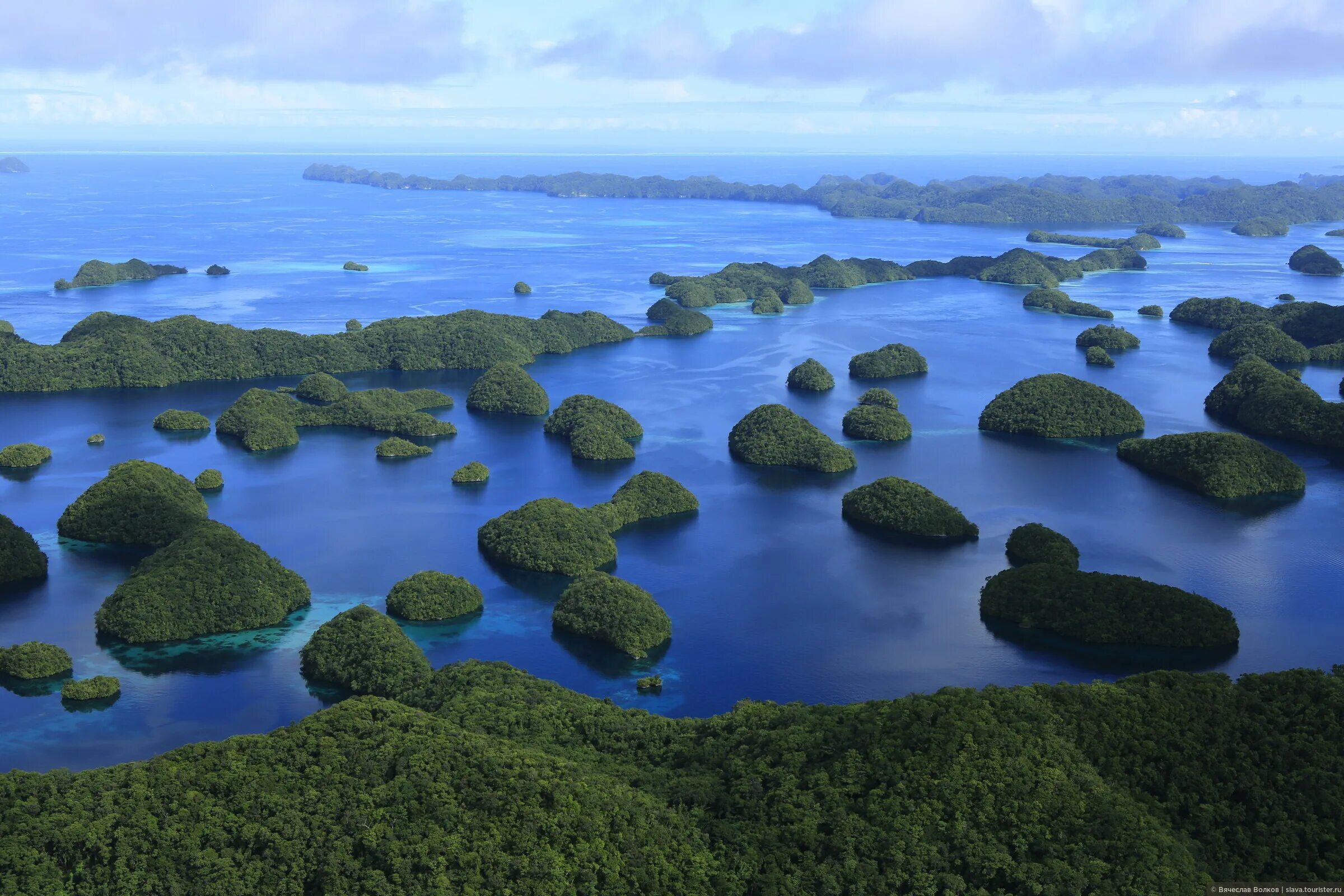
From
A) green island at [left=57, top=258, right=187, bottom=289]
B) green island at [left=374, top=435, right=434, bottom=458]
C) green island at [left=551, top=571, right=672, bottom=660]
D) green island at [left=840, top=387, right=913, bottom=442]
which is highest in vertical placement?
green island at [left=551, top=571, right=672, bottom=660]

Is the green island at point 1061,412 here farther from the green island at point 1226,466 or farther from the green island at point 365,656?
the green island at point 365,656

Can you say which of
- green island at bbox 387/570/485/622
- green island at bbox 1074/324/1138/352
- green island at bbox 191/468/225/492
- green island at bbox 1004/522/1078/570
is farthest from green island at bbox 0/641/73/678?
green island at bbox 1074/324/1138/352

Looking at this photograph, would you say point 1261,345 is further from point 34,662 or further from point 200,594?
point 34,662

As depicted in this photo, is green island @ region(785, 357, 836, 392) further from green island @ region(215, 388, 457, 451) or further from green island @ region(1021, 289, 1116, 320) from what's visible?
green island @ region(1021, 289, 1116, 320)

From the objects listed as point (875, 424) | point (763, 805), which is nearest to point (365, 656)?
point (763, 805)

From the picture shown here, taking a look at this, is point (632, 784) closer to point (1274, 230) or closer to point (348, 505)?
point (348, 505)

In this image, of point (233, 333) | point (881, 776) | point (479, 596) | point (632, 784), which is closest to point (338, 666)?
point (479, 596)
